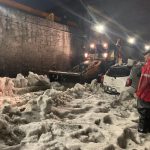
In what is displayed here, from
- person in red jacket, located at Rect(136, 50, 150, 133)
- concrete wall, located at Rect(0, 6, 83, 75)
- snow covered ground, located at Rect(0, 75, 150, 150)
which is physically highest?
concrete wall, located at Rect(0, 6, 83, 75)

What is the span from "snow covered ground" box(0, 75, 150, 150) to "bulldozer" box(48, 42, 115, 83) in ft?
19.8

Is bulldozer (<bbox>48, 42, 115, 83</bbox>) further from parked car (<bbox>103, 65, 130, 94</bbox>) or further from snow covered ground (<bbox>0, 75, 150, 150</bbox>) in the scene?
snow covered ground (<bbox>0, 75, 150, 150</bbox>)

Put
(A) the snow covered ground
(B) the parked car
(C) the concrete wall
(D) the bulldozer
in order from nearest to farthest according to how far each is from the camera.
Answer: (A) the snow covered ground < (B) the parked car < (C) the concrete wall < (D) the bulldozer

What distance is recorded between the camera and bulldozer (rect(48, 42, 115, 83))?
50.0 ft

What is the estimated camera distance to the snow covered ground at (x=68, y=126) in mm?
5246

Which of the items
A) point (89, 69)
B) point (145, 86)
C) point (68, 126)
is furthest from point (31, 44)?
point (145, 86)

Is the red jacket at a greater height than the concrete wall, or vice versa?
the concrete wall

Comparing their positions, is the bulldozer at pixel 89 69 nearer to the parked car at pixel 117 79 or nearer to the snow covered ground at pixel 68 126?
the parked car at pixel 117 79

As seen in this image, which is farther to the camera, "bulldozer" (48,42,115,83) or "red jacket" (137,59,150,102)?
"bulldozer" (48,42,115,83)

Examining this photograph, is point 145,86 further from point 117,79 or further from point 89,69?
point 89,69

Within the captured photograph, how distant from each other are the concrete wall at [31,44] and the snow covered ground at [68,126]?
4833 millimetres

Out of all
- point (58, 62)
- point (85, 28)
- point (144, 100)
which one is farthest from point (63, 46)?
point (144, 100)

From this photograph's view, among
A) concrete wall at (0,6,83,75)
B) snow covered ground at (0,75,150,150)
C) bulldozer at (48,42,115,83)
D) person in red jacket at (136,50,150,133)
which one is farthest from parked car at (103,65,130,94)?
concrete wall at (0,6,83,75)

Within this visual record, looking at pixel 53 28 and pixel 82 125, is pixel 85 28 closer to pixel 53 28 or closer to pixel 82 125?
pixel 53 28
